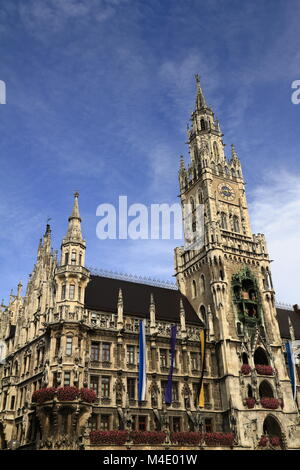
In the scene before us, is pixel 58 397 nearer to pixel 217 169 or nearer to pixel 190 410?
pixel 190 410

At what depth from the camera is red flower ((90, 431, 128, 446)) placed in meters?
37.9

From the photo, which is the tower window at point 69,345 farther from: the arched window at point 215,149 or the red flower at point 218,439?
the arched window at point 215,149

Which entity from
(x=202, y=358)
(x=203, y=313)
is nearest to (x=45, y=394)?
(x=202, y=358)

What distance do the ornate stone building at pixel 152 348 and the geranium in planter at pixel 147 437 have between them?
0.84 m

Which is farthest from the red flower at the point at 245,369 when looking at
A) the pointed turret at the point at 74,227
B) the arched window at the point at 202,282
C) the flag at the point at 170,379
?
the pointed turret at the point at 74,227

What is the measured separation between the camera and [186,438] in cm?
4162

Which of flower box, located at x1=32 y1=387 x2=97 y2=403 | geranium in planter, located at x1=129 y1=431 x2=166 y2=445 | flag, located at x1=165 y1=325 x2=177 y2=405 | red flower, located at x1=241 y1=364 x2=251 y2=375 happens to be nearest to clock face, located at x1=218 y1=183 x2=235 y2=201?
red flower, located at x1=241 y1=364 x2=251 y2=375

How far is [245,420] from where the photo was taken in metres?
45.3

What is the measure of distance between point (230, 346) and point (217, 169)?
2638 cm

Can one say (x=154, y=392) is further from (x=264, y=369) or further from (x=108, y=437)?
(x=264, y=369)

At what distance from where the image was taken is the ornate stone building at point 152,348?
40.7m

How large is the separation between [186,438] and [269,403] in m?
10.7

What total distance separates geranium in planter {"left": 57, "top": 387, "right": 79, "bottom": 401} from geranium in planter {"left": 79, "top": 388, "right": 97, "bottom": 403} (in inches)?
19.5
